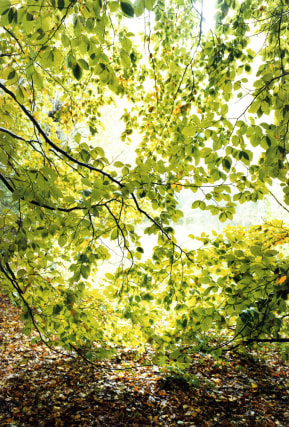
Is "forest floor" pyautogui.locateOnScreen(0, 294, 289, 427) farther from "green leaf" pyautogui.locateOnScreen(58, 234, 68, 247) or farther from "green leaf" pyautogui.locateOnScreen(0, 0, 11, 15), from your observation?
"green leaf" pyautogui.locateOnScreen(0, 0, 11, 15)

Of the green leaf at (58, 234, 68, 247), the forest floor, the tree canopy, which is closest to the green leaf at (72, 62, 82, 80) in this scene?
the tree canopy

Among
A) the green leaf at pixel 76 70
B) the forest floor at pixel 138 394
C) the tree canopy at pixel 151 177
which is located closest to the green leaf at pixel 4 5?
the tree canopy at pixel 151 177

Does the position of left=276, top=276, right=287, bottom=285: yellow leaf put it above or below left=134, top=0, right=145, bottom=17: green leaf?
below

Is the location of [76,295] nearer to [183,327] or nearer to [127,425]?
[183,327]

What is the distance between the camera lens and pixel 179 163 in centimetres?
217

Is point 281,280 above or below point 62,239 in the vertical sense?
above

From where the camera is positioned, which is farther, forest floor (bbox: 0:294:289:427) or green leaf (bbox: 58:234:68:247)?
forest floor (bbox: 0:294:289:427)

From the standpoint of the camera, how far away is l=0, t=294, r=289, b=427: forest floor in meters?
3.11

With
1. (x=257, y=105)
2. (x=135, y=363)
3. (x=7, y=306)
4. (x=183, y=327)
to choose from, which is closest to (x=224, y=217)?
(x=257, y=105)

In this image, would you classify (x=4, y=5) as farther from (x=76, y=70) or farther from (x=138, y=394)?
(x=138, y=394)

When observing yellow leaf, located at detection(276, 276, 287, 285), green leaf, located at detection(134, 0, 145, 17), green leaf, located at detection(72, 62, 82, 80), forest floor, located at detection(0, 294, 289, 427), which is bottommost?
forest floor, located at detection(0, 294, 289, 427)

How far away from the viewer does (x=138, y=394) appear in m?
3.55

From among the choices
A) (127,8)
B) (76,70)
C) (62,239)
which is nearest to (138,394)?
(62,239)

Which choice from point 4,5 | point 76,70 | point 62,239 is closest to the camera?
point 4,5
